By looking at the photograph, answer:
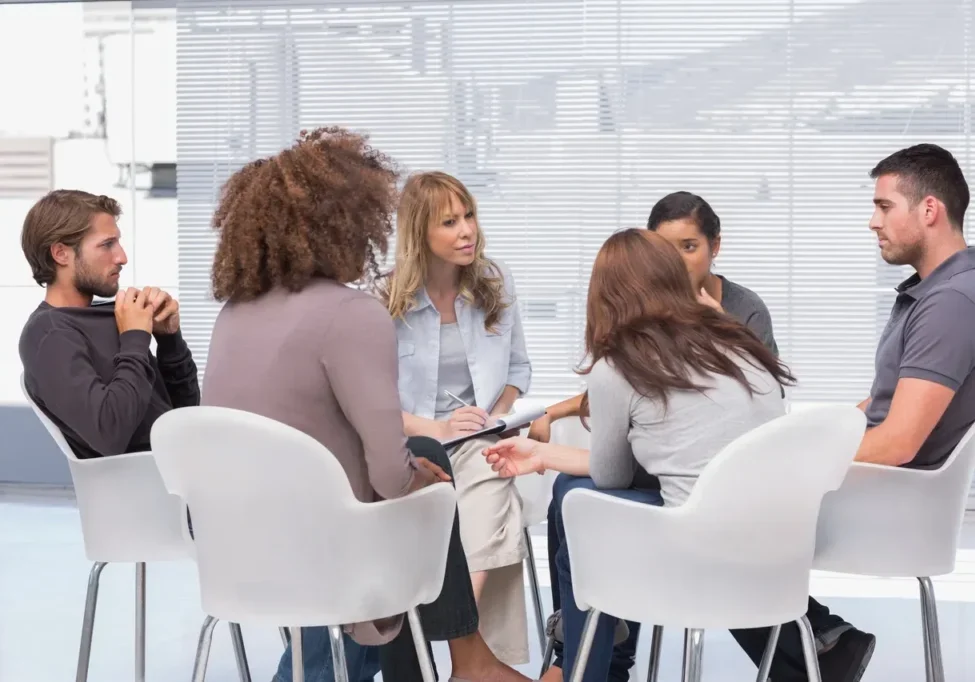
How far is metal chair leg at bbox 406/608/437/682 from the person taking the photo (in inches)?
80.4

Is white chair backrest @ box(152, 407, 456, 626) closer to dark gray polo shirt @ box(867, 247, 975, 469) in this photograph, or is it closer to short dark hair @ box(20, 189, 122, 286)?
short dark hair @ box(20, 189, 122, 286)

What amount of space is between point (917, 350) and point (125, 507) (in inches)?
70.1

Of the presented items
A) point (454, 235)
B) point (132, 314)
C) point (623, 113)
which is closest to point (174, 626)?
point (132, 314)

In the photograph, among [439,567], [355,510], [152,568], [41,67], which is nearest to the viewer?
[355,510]

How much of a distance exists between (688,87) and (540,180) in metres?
0.85

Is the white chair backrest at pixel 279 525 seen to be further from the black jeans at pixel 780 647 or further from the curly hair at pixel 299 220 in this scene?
the black jeans at pixel 780 647

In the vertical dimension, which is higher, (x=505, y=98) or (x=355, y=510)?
(x=505, y=98)

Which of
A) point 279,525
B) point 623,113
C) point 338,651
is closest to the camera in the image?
point 279,525

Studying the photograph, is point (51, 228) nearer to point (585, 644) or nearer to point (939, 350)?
point (585, 644)

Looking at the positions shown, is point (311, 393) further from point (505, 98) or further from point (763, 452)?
point (505, 98)

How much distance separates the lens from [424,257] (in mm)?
3184

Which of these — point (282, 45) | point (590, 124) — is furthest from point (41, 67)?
point (590, 124)

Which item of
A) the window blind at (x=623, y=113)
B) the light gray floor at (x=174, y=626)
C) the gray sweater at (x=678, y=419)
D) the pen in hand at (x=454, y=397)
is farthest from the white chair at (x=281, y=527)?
the window blind at (x=623, y=113)

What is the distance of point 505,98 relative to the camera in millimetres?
5574
